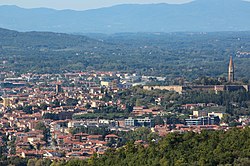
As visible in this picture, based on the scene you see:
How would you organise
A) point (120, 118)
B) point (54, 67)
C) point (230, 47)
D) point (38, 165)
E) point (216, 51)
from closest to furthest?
point (38, 165) → point (120, 118) → point (54, 67) → point (216, 51) → point (230, 47)

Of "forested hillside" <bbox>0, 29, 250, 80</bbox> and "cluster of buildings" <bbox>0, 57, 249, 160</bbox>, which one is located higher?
"cluster of buildings" <bbox>0, 57, 249, 160</bbox>

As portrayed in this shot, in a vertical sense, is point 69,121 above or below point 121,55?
above

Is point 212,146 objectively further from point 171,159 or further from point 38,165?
point 38,165

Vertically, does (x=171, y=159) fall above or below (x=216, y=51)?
above

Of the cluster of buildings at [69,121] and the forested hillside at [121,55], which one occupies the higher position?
the cluster of buildings at [69,121]

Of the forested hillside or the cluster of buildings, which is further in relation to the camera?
the forested hillside

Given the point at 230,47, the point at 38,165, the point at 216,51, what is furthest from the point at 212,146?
the point at 230,47

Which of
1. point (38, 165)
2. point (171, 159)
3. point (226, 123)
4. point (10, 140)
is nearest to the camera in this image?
point (171, 159)

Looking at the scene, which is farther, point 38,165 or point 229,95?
point 229,95

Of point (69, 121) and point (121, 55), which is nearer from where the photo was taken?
point (69, 121)

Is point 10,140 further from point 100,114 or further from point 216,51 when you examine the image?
point 216,51

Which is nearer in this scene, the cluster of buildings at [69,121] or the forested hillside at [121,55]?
the cluster of buildings at [69,121]
